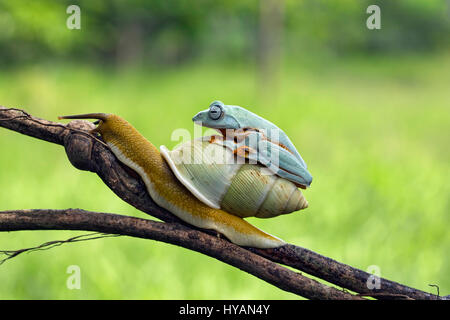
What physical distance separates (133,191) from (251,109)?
18.0ft

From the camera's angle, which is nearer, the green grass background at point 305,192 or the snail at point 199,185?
the snail at point 199,185

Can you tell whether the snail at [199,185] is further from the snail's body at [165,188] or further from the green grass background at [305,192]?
the green grass background at [305,192]

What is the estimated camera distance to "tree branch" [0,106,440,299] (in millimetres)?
901

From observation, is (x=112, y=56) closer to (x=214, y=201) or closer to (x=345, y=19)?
(x=345, y=19)

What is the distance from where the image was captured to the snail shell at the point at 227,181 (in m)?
0.91

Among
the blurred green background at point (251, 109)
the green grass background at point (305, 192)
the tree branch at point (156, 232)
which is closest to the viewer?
the tree branch at point (156, 232)

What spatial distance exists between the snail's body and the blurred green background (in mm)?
1602


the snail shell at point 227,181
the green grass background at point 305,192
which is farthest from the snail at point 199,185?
the green grass background at point 305,192

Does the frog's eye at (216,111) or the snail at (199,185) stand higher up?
the frog's eye at (216,111)

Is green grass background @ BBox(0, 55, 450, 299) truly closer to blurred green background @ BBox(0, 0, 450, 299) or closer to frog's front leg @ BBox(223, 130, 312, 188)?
blurred green background @ BBox(0, 0, 450, 299)

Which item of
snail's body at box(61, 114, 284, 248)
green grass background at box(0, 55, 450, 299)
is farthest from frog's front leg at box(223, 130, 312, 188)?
green grass background at box(0, 55, 450, 299)

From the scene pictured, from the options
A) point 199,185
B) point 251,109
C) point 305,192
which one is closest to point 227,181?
point 199,185

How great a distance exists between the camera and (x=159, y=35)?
12258 mm

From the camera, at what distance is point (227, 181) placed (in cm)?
91
